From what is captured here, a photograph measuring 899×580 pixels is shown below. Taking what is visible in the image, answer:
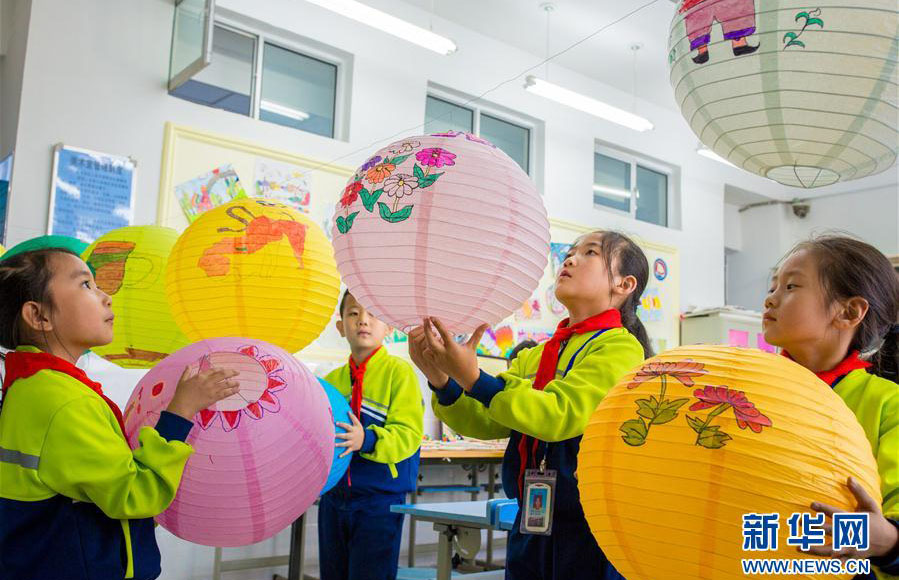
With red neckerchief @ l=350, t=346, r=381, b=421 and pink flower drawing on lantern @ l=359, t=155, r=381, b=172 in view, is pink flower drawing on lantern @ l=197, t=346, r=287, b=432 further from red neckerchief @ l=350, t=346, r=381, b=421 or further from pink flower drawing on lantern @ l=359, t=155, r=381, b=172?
red neckerchief @ l=350, t=346, r=381, b=421

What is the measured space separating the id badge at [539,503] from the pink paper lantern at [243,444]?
0.46 meters

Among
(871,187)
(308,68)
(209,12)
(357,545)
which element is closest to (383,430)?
(357,545)

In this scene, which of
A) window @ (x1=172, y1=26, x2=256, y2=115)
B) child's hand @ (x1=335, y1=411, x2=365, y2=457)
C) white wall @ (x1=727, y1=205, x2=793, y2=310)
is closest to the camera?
child's hand @ (x1=335, y1=411, x2=365, y2=457)

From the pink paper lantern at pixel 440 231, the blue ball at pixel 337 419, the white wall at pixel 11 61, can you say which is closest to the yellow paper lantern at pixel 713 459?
the pink paper lantern at pixel 440 231

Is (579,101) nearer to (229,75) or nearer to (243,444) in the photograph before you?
(229,75)

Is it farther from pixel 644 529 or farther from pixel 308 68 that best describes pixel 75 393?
pixel 308 68

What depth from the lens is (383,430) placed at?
2408mm

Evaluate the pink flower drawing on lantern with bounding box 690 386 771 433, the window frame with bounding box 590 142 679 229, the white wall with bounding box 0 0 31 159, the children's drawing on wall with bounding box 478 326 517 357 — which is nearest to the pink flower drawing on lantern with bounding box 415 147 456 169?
the pink flower drawing on lantern with bounding box 690 386 771 433

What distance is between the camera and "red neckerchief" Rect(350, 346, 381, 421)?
2.60 metres

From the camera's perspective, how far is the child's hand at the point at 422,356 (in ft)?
4.58

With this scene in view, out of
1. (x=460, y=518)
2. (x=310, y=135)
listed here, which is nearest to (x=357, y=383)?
(x=460, y=518)

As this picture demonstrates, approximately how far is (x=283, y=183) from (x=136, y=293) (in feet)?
9.62

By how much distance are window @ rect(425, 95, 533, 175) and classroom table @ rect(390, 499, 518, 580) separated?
381 cm

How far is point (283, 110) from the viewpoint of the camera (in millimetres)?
5324
